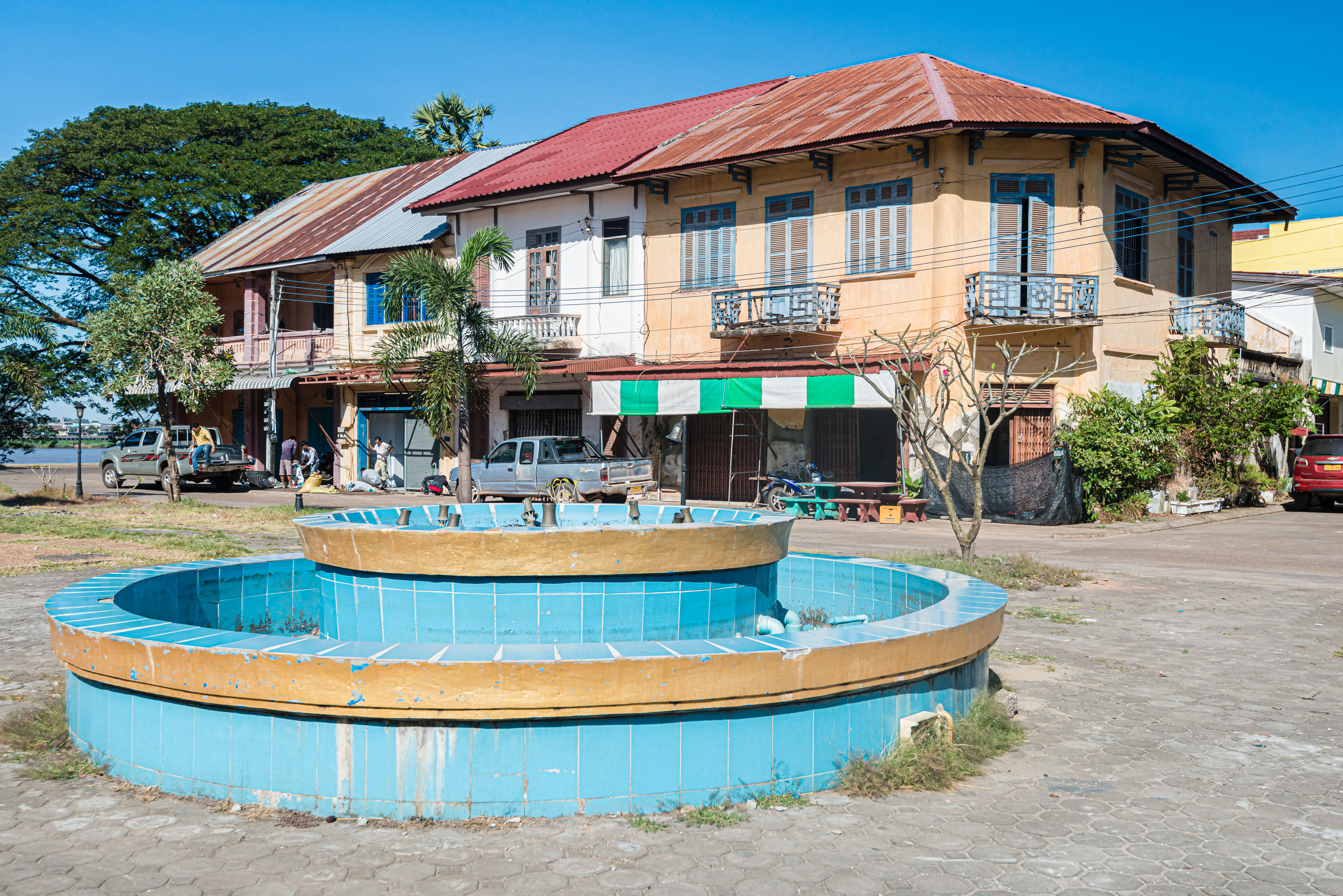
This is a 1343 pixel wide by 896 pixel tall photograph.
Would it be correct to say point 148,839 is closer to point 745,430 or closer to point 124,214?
point 745,430

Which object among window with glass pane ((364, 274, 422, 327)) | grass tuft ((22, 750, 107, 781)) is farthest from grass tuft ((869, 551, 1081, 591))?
window with glass pane ((364, 274, 422, 327))

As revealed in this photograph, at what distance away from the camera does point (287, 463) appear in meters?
32.0

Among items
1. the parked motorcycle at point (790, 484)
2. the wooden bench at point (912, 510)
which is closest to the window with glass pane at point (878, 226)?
the parked motorcycle at point (790, 484)

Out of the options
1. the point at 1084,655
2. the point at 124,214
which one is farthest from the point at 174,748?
the point at 124,214

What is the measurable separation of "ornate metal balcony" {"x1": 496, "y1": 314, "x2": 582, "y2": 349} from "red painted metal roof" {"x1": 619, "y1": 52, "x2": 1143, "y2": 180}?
3983 millimetres

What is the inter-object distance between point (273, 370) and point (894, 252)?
829 inches

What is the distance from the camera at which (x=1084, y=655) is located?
827cm

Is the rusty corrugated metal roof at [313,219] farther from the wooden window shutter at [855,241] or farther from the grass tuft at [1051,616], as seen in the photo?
the grass tuft at [1051,616]

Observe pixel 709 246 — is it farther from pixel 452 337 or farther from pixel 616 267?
pixel 452 337

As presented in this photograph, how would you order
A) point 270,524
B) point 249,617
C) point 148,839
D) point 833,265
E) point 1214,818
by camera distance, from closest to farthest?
1. point 148,839
2. point 1214,818
3. point 249,617
4. point 270,524
5. point 833,265

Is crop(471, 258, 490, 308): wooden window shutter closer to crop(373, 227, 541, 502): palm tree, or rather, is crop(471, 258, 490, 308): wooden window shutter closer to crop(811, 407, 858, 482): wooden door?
crop(373, 227, 541, 502): palm tree

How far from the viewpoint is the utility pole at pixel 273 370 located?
33094 millimetres

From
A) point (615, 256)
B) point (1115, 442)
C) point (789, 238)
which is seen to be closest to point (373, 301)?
point (615, 256)

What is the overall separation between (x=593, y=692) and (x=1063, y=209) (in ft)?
66.0
